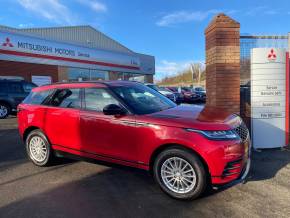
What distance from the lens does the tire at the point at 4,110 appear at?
13438 mm

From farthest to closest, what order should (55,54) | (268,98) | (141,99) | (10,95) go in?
(55,54) → (10,95) → (268,98) → (141,99)

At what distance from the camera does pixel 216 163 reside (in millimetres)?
3658

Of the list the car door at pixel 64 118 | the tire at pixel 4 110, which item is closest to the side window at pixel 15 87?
the tire at pixel 4 110

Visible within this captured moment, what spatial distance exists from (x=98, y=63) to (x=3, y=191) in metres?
21.8

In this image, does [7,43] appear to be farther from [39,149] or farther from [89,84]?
[89,84]

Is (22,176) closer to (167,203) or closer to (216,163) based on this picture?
(167,203)

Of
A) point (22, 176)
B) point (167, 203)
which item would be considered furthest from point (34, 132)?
point (167, 203)

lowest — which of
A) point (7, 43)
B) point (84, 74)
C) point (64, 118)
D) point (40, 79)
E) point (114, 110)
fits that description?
point (64, 118)

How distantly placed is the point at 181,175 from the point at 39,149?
305cm

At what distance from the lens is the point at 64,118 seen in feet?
16.6

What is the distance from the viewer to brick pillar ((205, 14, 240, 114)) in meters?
6.77

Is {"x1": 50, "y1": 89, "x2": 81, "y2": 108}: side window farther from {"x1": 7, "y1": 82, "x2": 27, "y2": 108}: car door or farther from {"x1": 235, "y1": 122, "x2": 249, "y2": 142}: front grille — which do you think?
{"x1": 7, "y1": 82, "x2": 27, "y2": 108}: car door

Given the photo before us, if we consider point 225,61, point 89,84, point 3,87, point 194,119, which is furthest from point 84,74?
point 194,119

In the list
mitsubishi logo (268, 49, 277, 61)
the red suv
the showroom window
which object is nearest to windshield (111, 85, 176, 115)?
the red suv
